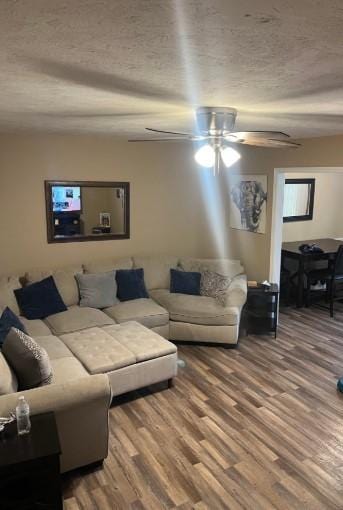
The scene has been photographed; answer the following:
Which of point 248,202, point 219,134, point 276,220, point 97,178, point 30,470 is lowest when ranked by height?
point 30,470

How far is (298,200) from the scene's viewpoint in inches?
248

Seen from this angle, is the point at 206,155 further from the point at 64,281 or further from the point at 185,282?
the point at 64,281

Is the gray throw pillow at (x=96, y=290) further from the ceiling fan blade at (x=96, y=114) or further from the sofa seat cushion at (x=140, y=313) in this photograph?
the ceiling fan blade at (x=96, y=114)

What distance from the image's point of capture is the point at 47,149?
15.2ft

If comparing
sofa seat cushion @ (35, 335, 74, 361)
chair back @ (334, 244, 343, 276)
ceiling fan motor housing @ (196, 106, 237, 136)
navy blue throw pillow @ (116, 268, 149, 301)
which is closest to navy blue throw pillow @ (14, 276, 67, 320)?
sofa seat cushion @ (35, 335, 74, 361)

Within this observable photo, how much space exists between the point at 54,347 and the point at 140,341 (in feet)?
2.62

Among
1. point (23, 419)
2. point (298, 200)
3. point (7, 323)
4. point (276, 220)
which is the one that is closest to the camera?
point (23, 419)

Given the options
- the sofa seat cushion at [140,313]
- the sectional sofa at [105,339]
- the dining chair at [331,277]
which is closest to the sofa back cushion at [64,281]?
the sectional sofa at [105,339]

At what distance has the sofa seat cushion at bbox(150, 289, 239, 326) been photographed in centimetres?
442

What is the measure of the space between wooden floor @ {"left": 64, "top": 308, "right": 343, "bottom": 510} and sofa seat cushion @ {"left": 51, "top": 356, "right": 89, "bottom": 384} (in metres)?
0.53

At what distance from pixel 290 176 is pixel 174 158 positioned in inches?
77.4

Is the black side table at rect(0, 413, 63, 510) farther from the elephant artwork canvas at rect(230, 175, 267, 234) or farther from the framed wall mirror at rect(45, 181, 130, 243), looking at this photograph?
the elephant artwork canvas at rect(230, 175, 267, 234)

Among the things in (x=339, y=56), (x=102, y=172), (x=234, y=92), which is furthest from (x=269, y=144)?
(x=102, y=172)

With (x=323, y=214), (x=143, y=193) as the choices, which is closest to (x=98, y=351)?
(x=143, y=193)
